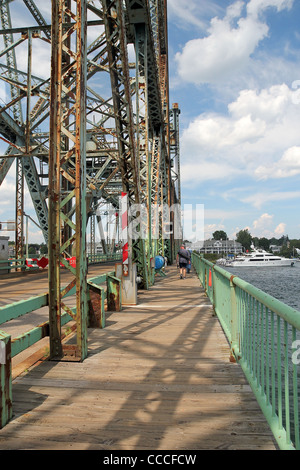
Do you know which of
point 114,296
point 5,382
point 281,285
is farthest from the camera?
point 281,285

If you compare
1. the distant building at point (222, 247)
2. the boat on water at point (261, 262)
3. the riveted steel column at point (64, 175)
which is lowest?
the boat on water at point (261, 262)

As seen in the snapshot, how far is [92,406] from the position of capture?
3373 millimetres

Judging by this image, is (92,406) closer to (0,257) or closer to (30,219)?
(0,257)

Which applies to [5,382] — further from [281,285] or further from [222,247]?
[222,247]

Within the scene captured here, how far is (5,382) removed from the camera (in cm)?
311

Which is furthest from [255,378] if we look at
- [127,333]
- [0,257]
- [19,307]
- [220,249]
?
[220,249]


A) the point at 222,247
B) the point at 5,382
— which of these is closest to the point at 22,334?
the point at 5,382

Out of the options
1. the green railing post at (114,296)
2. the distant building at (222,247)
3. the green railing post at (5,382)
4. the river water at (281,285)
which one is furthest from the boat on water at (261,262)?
the green railing post at (5,382)

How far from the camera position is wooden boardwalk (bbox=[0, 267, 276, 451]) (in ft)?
8.98

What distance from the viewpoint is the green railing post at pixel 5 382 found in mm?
3014

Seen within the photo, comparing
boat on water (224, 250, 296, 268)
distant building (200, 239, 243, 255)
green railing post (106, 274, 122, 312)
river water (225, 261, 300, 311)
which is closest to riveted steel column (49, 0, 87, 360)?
green railing post (106, 274, 122, 312)

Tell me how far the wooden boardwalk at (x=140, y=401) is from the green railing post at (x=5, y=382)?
97mm

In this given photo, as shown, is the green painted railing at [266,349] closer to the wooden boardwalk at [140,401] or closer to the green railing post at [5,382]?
the wooden boardwalk at [140,401]

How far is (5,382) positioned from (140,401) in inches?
53.4
